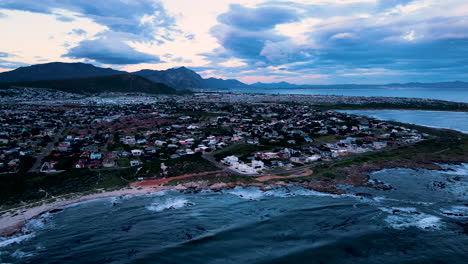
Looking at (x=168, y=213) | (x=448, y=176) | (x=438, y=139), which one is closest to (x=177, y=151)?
(x=168, y=213)

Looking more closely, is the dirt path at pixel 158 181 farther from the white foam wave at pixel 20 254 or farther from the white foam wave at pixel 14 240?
the white foam wave at pixel 20 254

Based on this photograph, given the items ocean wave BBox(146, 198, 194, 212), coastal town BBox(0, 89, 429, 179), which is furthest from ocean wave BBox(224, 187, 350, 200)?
ocean wave BBox(146, 198, 194, 212)

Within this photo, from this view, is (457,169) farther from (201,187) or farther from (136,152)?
(136,152)

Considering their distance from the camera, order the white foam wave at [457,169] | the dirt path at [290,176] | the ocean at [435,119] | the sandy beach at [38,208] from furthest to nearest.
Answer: the ocean at [435,119], the white foam wave at [457,169], the dirt path at [290,176], the sandy beach at [38,208]

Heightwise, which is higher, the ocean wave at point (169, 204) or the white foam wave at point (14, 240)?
the ocean wave at point (169, 204)

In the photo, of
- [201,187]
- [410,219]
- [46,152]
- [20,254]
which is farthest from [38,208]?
[410,219]

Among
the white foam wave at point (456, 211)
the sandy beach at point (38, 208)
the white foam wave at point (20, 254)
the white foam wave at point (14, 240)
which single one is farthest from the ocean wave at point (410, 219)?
the white foam wave at point (14, 240)

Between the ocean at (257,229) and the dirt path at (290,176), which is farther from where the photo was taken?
the dirt path at (290,176)
